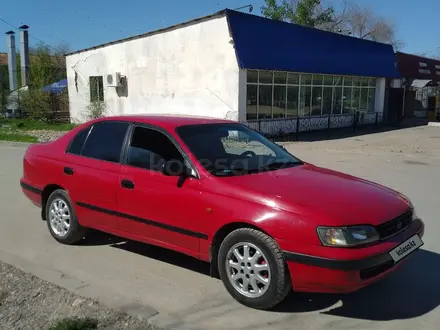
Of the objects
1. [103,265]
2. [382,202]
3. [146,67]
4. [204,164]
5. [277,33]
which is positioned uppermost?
[277,33]

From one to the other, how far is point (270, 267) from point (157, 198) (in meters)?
1.27

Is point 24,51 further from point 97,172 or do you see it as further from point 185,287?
point 185,287

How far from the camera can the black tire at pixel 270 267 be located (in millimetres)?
3453

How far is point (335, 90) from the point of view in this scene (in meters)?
24.1

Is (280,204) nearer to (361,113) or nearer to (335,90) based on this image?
(335,90)

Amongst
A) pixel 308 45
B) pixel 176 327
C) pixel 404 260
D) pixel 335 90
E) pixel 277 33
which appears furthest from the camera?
pixel 335 90

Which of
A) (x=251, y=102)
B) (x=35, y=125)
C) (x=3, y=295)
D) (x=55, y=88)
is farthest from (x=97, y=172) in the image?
(x=55, y=88)

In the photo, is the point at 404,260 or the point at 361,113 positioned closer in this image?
the point at 404,260

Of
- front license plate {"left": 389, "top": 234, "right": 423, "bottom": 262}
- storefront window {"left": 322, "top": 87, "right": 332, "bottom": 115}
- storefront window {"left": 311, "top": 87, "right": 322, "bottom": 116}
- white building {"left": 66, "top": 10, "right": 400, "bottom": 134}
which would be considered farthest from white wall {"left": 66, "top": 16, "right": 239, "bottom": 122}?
front license plate {"left": 389, "top": 234, "right": 423, "bottom": 262}

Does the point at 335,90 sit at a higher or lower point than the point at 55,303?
higher

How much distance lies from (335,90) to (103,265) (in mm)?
21417

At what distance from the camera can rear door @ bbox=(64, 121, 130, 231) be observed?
462 cm

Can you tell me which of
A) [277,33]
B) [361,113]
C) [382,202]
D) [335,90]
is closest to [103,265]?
[382,202]

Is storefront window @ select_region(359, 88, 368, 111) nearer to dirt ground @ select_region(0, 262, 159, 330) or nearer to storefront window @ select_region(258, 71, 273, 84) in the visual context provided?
storefront window @ select_region(258, 71, 273, 84)
